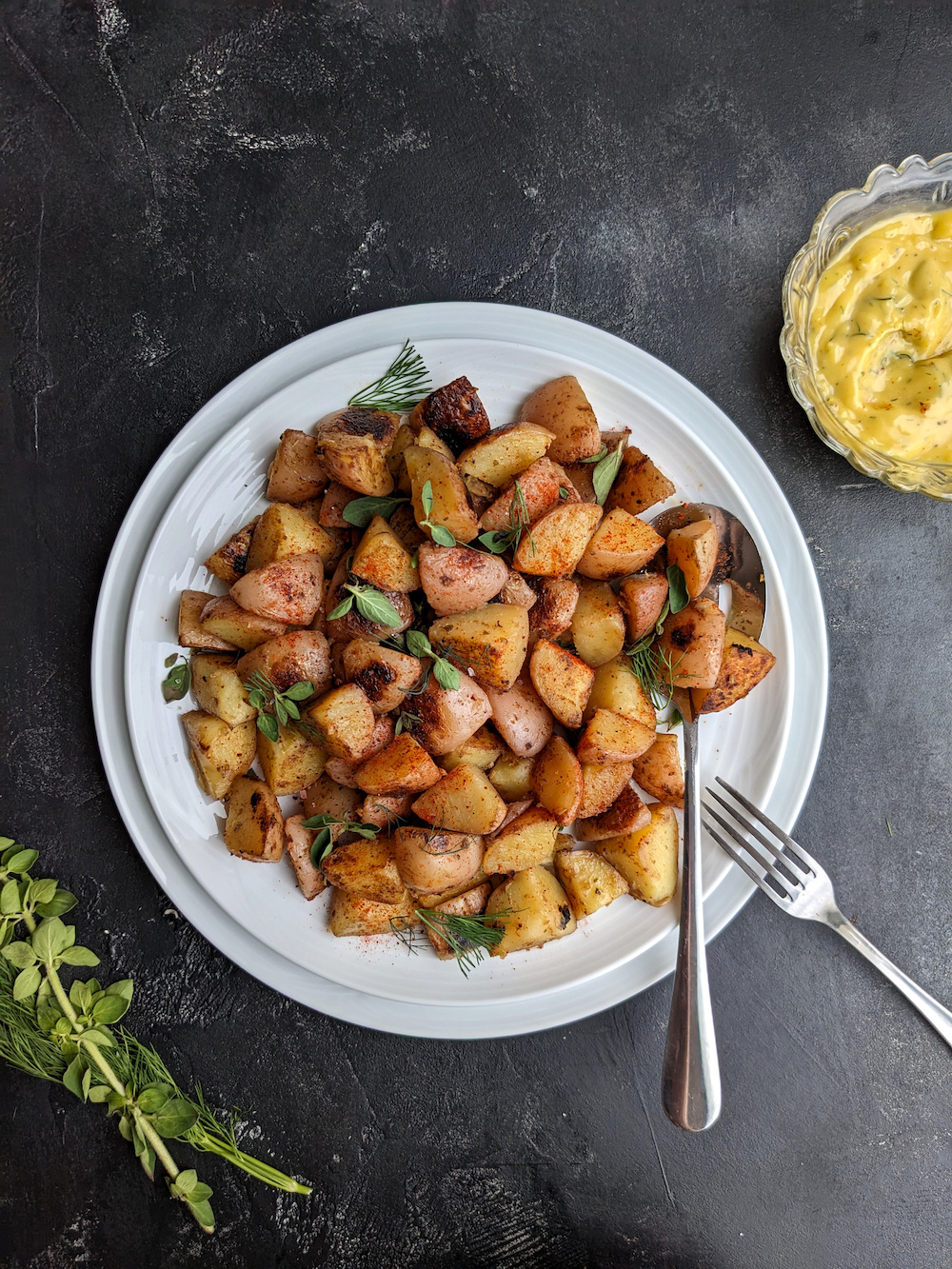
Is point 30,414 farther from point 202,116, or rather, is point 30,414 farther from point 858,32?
point 858,32

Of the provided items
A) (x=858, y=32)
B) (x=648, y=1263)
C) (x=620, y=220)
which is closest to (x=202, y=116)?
(x=620, y=220)

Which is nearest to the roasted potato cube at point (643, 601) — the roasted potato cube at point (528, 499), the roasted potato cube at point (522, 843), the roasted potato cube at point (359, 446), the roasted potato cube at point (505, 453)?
the roasted potato cube at point (528, 499)

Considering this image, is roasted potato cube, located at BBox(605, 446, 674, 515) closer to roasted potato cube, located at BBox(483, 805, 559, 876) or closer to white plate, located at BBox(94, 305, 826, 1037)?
white plate, located at BBox(94, 305, 826, 1037)

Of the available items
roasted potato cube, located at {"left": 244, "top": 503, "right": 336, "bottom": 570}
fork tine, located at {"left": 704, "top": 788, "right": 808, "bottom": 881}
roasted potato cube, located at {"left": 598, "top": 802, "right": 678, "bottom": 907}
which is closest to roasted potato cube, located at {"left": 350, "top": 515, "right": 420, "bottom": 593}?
roasted potato cube, located at {"left": 244, "top": 503, "right": 336, "bottom": 570}

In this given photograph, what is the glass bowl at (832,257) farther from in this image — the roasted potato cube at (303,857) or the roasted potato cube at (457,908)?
the roasted potato cube at (303,857)

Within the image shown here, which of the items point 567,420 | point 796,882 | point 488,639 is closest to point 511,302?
point 567,420

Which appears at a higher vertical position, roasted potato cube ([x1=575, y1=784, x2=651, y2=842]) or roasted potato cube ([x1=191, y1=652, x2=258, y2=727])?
roasted potato cube ([x1=191, y1=652, x2=258, y2=727])
